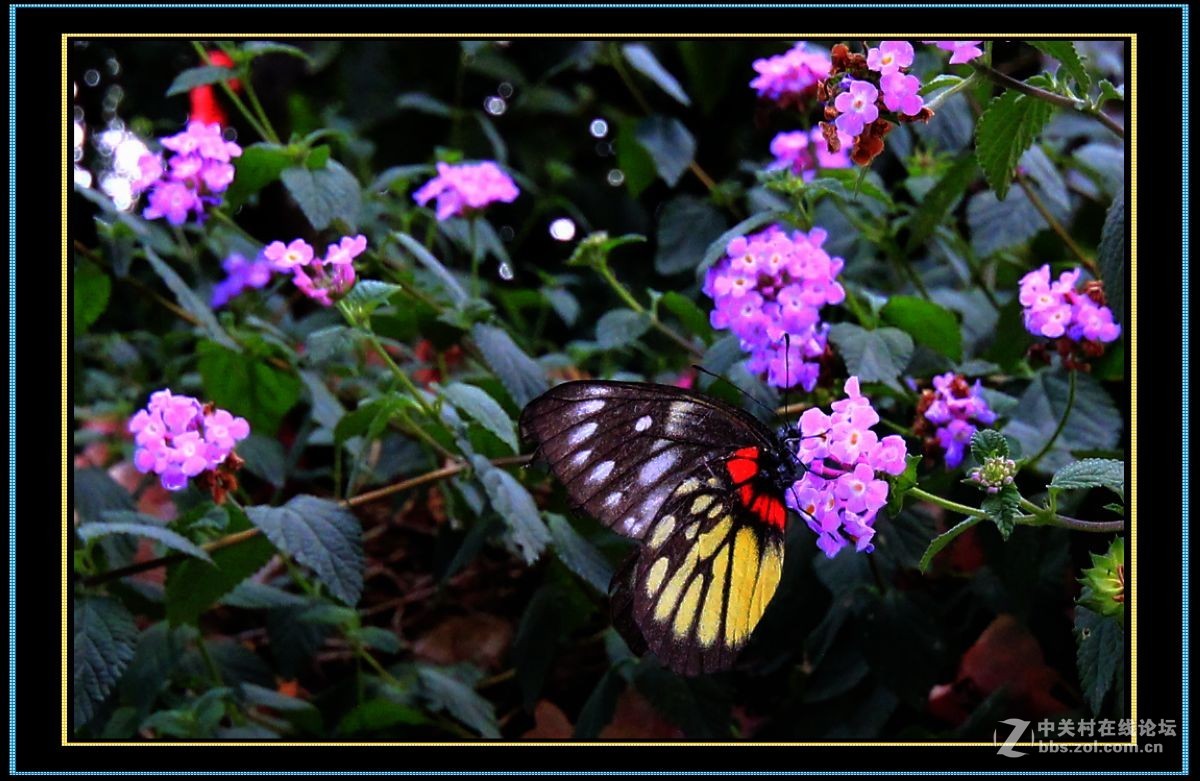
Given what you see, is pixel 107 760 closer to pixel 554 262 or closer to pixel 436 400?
pixel 436 400

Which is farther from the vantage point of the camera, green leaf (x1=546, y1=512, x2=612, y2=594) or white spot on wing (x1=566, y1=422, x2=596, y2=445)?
green leaf (x1=546, y1=512, x2=612, y2=594)

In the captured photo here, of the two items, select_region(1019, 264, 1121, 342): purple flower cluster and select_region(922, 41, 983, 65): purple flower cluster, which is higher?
select_region(922, 41, 983, 65): purple flower cluster

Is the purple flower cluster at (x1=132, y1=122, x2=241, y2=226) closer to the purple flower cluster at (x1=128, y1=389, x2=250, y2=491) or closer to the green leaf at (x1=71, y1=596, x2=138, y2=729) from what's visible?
the purple flower cluster at (x1=128, y1=389, x2=250, y2=491)

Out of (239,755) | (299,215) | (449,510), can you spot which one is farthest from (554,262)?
(239,755)

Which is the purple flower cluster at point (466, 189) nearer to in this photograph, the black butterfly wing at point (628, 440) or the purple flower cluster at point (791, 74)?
the purple flower cluster at point (791, 74)

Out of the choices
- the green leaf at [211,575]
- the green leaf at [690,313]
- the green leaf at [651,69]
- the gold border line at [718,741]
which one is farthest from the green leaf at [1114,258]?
the green leaf at [211,575]

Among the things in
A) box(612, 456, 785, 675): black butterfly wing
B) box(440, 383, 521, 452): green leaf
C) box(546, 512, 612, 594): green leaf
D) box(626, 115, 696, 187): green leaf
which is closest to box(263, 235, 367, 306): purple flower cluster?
box(440, 383, 521, 452): green leaf
